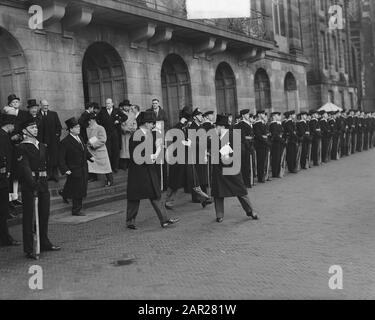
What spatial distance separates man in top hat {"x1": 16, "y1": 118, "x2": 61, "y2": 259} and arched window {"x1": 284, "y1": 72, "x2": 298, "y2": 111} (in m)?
20.9

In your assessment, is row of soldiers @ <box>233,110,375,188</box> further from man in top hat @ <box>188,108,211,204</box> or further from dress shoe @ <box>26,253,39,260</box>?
dress shoe @ <box>26,253,39,260</box>

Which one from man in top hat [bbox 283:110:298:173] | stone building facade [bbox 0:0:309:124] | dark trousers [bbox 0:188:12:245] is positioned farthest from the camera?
man in top hat [bbox 283:110:298:173]

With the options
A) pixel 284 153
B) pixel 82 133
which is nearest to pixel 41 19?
pixel 82 133

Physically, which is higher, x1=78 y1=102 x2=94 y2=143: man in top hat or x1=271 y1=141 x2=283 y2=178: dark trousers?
x1=78 y1=102 x2=94 y2=143: man in top hat

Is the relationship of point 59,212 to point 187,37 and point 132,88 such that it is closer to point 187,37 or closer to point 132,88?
point 132,88

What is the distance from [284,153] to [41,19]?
8.00 m

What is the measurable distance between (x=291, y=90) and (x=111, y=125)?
16.3 m

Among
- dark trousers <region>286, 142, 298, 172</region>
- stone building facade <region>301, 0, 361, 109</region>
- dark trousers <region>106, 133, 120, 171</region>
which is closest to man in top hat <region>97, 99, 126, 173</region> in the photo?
dark trousers <region>106, 133, 120, 171</region>

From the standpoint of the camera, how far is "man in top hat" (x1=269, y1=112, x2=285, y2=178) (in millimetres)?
14953

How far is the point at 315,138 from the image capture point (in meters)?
Result: 17.8

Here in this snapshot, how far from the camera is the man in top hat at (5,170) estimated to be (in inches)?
295

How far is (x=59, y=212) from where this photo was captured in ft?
33.2

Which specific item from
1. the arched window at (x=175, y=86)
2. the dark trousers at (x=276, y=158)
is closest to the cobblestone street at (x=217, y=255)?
the dark trousers at (x=276, y=158)

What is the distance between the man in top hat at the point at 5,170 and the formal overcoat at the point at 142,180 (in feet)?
6.28
